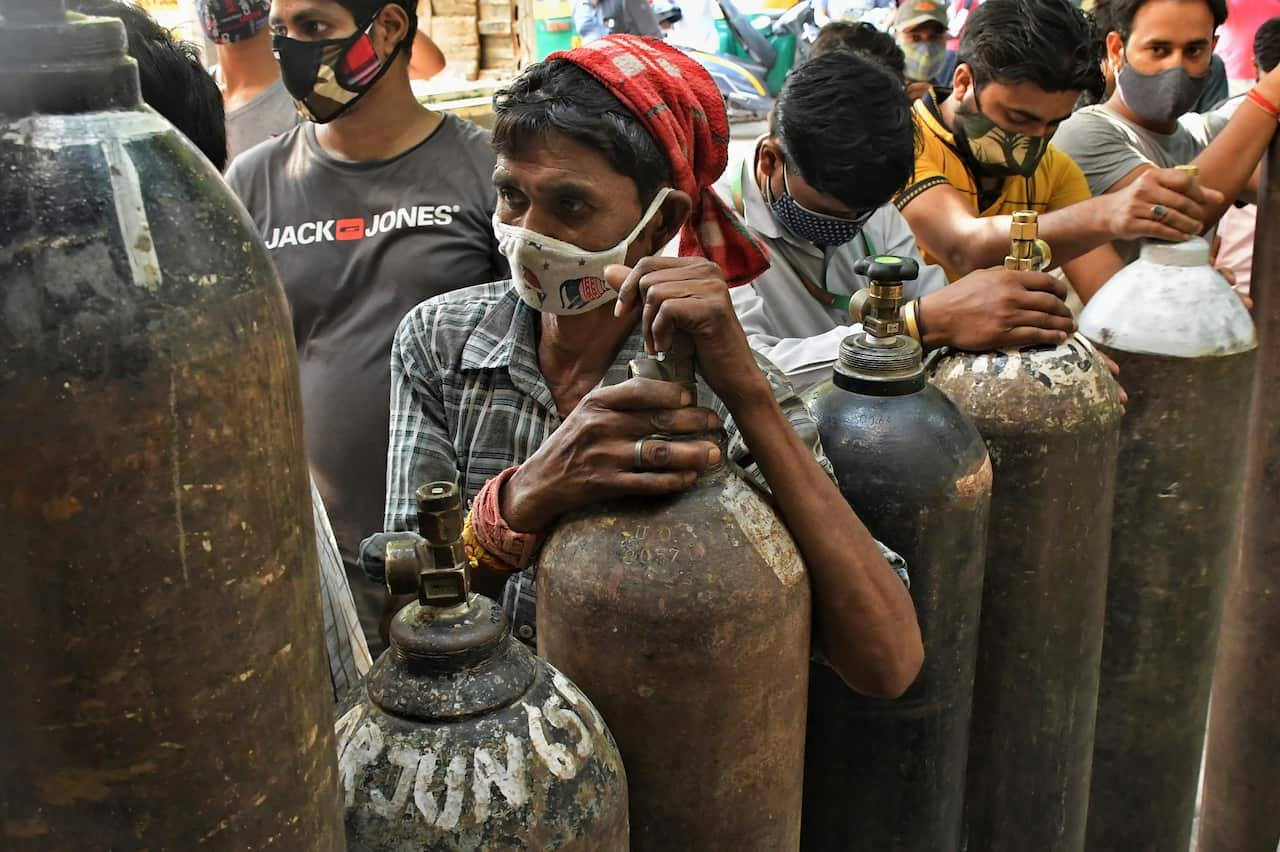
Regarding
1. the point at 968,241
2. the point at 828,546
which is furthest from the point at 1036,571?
the point at 968,241

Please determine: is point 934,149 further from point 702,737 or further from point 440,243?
point 702,737

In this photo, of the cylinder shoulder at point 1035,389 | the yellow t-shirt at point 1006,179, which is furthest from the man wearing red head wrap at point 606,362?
the yellow t-shirt at point 1006,179

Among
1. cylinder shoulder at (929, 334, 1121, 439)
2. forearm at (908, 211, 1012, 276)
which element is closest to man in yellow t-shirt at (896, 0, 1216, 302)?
forearm at (908, 211, 1012, 276)

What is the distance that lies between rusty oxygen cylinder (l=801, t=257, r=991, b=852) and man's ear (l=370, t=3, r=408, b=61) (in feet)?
4.82

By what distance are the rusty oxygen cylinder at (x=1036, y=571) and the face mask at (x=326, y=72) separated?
1.49 meters

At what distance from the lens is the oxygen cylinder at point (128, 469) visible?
664 millimetres

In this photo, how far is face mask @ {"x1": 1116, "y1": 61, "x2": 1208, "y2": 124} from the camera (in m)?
3.71

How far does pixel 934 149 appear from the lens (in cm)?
321

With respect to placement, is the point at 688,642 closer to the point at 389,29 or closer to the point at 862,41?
the point at 389,29

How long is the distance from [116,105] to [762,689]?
86 centimetres

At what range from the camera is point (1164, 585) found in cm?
244

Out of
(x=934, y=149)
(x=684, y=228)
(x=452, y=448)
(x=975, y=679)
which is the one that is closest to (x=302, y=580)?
(x=452, y=448)

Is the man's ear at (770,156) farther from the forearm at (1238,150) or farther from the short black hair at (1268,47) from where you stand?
the short black hair at (1268,47)

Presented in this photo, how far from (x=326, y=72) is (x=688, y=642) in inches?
75.6
